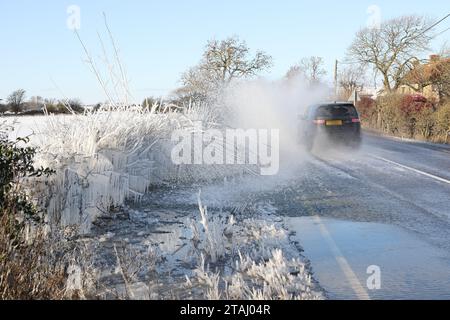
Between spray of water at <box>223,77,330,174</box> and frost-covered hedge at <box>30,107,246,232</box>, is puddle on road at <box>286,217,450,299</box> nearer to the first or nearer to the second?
frost-covered hedge at <box>30,107,246,232</box>

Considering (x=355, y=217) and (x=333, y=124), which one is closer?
(x=355, y=217)

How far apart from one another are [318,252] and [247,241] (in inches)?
32.5

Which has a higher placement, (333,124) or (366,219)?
(333,124)

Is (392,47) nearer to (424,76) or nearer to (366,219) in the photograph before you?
(424,76)

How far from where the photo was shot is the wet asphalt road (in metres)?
4.13

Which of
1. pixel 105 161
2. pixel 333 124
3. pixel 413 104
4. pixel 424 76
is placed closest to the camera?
pixel 105 161

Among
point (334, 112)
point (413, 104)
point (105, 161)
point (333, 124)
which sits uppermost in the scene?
point (413, 104)

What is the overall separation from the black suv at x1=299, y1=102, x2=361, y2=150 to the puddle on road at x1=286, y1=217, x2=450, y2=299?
10.2 m

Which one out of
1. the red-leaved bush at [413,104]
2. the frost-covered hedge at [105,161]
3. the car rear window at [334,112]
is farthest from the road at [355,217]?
the red-leaved bush at [413,104]

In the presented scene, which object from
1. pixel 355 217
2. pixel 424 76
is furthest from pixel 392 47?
pixel 355 217

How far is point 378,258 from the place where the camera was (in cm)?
482

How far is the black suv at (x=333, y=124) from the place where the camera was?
16.4 m

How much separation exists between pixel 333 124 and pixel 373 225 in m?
10.5

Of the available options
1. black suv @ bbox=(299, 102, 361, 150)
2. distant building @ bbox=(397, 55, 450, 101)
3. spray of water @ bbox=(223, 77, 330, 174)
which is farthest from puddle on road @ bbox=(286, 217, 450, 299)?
distant building @ bbox=(397, 55, 450, 101)
